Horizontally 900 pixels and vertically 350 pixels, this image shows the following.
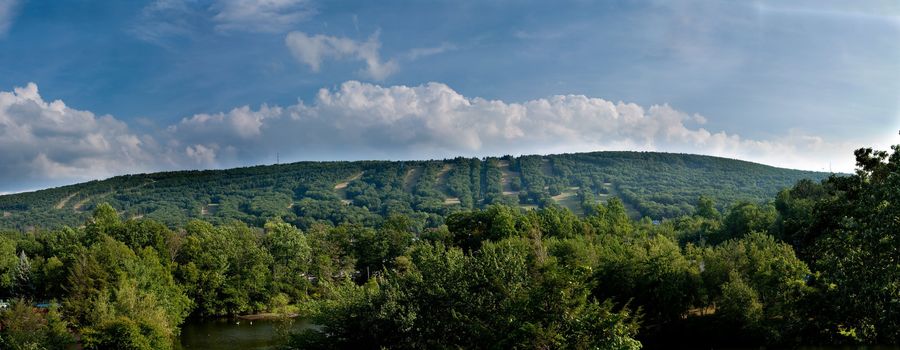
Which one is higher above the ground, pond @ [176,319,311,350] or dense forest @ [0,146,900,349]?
dense forest @ [0,146,900,349]

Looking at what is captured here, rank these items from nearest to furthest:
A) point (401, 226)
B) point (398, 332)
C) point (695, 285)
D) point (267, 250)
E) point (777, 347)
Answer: point (398, 332)
point (777, 347)
point (695, 285)
point (267, 250)
point (401, 226)

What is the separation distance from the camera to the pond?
5300 cm

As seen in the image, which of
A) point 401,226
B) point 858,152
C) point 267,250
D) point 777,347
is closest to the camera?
point 858,152

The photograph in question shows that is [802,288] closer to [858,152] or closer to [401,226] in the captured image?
[858,152]

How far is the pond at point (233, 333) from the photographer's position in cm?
5300

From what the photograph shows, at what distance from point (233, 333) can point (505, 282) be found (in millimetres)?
42705

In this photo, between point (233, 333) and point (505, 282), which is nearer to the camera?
point (505, 282)

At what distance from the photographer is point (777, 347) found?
1490 inches

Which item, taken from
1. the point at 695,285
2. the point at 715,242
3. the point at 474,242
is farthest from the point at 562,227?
the point at 695,285

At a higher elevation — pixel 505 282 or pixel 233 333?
pixel 505 282

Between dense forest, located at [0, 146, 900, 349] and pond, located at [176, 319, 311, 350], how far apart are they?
222cm

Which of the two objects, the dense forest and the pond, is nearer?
the dense forest

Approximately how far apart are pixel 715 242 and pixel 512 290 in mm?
66132

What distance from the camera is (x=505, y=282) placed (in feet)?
86.2
